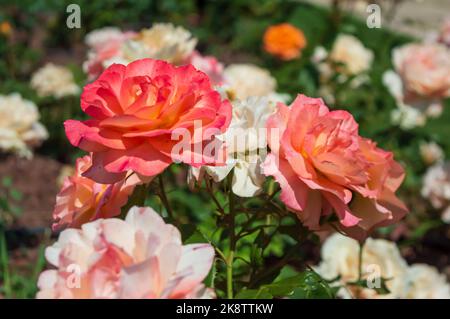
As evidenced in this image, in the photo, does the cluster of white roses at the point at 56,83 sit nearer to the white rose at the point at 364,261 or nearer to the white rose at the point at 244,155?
the white rose at the point at 364,261

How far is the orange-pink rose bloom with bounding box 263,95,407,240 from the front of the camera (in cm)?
96

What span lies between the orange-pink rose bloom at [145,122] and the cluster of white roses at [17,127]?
58.8 inches

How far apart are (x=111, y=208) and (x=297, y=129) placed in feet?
0.87

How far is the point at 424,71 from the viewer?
2.43 m

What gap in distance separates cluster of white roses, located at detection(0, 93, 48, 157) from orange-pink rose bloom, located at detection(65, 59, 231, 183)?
1495 mm

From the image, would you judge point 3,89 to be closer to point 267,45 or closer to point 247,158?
point 267,45

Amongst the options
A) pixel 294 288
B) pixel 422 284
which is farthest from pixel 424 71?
pixel 294 288

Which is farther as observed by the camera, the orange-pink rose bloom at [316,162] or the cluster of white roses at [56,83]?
the cluster of white roses at [56,83]

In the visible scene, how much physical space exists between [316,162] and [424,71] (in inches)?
62.5

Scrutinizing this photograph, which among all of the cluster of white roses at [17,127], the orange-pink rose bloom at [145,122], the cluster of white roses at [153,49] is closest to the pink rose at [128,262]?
the orange-pink rose bloom at [145,122]

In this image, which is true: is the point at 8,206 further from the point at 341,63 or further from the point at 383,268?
the point at 341,63

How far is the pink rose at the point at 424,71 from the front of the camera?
2451 mm

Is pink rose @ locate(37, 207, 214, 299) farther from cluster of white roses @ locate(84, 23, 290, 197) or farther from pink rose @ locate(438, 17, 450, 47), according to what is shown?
pink rose @ locate(438, 17, 450, 47)
